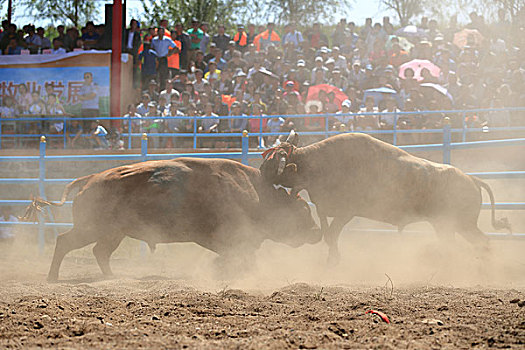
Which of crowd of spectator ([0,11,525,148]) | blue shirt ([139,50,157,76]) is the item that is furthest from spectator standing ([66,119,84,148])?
blue shirt ([139,50,157,76])

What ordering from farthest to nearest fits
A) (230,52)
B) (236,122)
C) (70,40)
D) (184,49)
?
(70,40), (184,49), (230,52), (236,122)

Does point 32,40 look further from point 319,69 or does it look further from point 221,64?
point 319,69

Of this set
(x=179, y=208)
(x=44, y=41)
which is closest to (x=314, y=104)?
(x=179, y=208)

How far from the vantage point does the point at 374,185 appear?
6066 millimetres

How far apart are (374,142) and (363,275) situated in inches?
52.5

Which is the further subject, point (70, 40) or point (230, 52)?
point (70, 40)

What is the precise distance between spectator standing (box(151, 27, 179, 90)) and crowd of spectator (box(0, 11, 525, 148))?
0.02 m

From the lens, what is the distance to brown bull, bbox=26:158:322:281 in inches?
226

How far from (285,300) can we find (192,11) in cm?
2193

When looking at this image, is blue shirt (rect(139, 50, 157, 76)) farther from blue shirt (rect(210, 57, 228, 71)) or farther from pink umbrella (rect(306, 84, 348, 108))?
pink umbrella (rect(306, 84, 348, 108))

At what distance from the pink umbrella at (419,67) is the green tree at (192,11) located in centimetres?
1403

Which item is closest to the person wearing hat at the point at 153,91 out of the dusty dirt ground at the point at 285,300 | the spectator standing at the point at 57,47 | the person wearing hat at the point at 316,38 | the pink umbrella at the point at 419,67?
the spectator standing at the point at 57,47

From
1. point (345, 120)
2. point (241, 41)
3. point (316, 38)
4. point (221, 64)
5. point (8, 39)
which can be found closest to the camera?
point (345, 120)

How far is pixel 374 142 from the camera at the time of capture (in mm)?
6133
